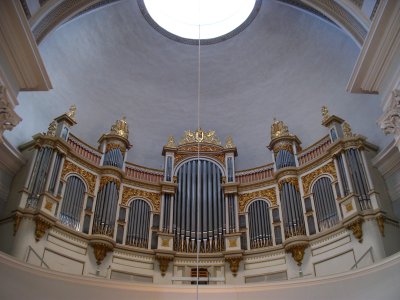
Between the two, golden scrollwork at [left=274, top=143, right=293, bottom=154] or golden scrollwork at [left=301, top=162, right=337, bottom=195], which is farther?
golden scrollwork at [left=274, top=143, right=293, bottom=154]

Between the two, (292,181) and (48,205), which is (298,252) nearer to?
(292,181)

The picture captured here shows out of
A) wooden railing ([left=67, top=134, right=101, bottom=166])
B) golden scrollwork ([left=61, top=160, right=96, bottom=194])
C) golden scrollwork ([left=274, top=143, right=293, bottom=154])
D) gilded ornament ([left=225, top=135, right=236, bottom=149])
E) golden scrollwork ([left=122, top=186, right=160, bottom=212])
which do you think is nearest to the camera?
Answer: golden scrollwork ([left=61, top=160, right=96, bottom=194])

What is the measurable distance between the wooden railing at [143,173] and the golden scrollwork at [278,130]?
4.65m

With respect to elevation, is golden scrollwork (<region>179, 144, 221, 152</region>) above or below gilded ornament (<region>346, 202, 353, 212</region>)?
above

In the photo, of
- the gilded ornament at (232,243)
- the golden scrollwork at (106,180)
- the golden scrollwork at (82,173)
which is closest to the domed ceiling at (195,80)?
the golden scrollwork at (82,173)

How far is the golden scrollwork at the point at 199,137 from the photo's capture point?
17.8 meters

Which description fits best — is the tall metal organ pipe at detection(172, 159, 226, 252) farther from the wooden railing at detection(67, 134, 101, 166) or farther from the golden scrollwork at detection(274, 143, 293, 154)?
the wooden railing at detection(67, 134, 101, 166)

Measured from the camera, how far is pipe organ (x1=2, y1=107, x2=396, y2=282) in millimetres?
13398

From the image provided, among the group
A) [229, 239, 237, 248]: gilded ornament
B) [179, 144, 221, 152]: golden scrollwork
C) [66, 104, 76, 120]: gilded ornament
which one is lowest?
[229, 239, 237, 248]: gilded ornament

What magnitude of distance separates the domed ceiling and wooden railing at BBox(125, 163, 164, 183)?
59.7 inches

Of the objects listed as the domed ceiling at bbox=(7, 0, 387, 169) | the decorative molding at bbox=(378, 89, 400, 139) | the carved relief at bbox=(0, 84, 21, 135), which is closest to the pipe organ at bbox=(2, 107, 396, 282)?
the domed ceiling at bbox=(7, 0, 387, 169)

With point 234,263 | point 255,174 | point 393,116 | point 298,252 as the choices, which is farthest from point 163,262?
point 393,116

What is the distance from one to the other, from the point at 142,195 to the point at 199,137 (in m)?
3.70

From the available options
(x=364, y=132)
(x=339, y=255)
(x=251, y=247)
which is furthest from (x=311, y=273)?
(x=364, y=132)
